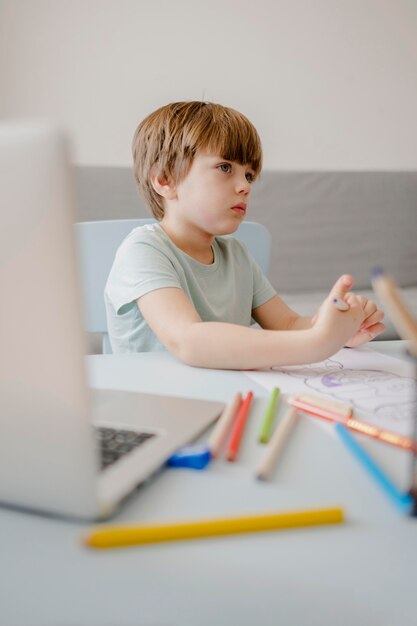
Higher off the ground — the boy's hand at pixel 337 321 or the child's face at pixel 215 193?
the child's face at pixel 215 193

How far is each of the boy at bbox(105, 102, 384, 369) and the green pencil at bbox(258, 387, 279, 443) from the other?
174 mm

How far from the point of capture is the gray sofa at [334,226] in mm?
1826

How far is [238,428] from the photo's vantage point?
0.38 meters

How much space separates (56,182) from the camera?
22 centimetres

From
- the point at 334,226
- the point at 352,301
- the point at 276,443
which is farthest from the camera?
the point at 334,226

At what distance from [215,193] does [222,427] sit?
1.81 feet

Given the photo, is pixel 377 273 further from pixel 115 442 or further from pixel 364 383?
pixel 364 383

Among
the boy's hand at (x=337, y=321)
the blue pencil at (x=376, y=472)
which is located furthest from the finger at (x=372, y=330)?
the blue pencil at (x=376, y=472)

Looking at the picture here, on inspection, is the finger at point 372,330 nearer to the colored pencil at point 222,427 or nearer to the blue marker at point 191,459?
the colored pencil at point 222,427

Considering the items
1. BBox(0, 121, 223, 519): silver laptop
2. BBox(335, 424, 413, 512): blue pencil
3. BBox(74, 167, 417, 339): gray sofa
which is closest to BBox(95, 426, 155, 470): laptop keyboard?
BBox(0, 121, 223, 519): silver laptop

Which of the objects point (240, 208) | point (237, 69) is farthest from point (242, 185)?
point (237, 69)

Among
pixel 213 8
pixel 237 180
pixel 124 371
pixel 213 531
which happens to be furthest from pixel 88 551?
pixel 213 8

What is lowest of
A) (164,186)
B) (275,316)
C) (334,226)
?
(334,226)

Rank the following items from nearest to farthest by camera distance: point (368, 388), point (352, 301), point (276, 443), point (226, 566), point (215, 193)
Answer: point (226, 566) < point (276, 443) < point (368, 388) < point (352, 301) < point (215, 193)
